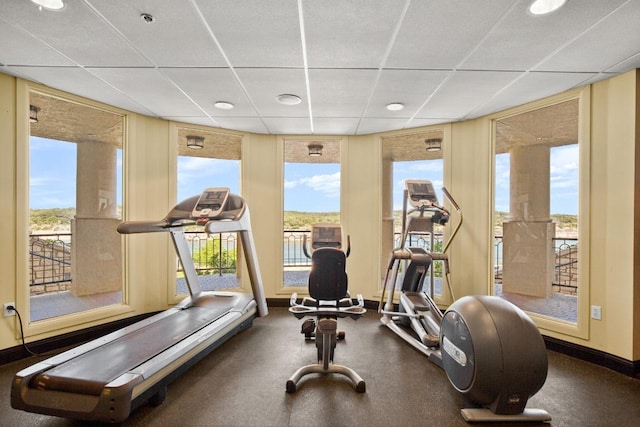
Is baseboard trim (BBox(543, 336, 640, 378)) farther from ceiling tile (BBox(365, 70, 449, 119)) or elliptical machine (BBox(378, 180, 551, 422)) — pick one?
ceiling tile (BBox(365, 70, 449, 119))

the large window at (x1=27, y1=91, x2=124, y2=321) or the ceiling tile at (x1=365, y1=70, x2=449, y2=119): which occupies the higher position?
the ceiling tile at (x1=365, y1=70, x2=449, y2=119)

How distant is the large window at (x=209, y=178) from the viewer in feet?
14.6

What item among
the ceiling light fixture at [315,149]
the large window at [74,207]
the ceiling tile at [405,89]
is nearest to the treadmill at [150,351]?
the large window at [74,207]

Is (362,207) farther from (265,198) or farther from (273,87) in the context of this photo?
(273,87)

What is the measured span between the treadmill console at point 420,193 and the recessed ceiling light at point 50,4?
3224 millimetres

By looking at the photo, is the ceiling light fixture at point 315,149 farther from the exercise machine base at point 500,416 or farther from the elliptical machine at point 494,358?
the exercise machine base at point 500,416

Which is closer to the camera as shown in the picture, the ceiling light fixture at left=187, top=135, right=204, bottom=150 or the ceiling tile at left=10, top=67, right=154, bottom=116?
the ceiling tile at left=10, top=67, right=154, bottom=116

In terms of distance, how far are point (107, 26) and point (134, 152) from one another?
2.13 metres

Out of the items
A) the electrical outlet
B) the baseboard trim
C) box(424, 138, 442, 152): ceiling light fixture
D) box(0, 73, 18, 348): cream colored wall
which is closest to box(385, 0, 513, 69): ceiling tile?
box(424, 138, 442, 152): ceiling light fixture

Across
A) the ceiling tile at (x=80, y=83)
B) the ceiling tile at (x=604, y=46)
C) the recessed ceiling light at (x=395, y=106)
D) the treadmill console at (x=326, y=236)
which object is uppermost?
the ceiling tile at (x=80, y=83)

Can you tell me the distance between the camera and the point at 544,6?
1.83m

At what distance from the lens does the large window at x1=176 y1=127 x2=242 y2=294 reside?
4445 mm

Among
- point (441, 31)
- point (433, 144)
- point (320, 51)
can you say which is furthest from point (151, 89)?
point (433, 144)

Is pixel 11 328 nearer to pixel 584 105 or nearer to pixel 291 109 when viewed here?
pixel 291 109
